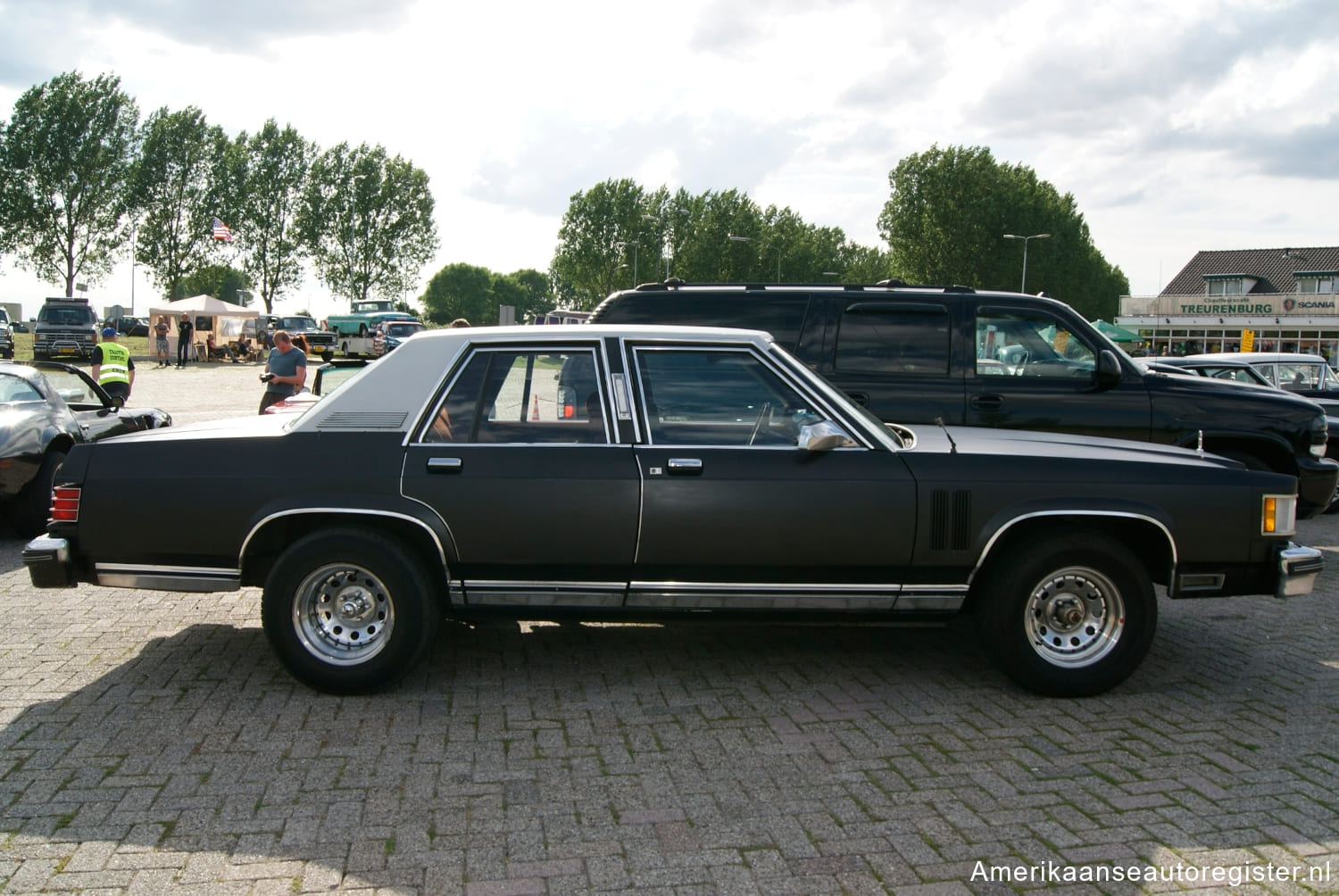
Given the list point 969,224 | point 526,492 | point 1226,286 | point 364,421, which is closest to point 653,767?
point 526,492

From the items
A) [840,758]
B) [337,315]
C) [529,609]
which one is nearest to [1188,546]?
[840,758]

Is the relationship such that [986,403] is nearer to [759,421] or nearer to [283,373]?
[759,421]

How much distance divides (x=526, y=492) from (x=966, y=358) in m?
3.84

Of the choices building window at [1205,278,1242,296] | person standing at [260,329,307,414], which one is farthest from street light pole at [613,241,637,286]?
person standing at [260,329,307,414]

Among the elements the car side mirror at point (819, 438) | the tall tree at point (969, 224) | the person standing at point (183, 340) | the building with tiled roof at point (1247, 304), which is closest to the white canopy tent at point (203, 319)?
the person standing at point (183, 340)

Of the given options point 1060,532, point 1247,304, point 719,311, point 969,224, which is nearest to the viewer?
point 1060,532

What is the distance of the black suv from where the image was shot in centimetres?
715

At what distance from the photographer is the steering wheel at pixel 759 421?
4.79m

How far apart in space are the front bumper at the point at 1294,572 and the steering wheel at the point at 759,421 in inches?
97.4

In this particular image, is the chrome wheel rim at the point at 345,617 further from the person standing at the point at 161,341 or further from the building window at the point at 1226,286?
the building window at the point at 1226,286

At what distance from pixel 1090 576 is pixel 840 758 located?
1580mm

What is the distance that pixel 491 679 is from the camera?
16.4ft

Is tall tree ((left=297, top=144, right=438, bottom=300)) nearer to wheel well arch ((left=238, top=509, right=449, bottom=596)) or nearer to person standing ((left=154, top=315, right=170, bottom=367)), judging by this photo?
person standing ((left=154, top=315, right=170, bottom=367))

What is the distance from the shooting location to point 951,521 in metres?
4.68
